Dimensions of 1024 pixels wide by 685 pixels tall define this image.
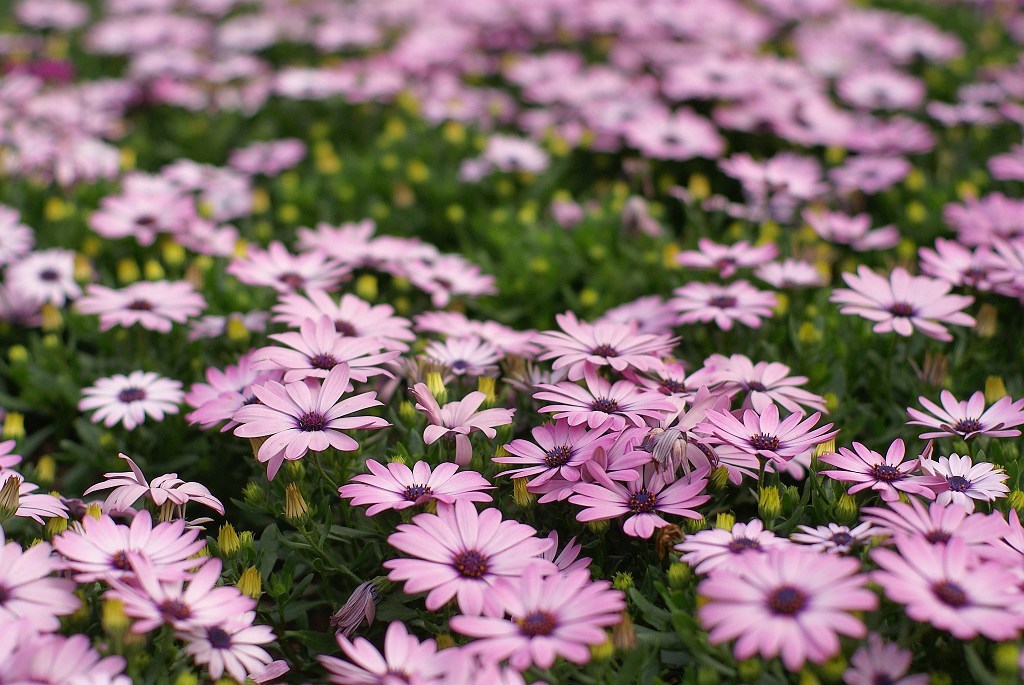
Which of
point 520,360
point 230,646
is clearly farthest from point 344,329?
Result: point 230,646

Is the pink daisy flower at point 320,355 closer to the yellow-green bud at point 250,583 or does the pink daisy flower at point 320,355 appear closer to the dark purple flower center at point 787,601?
the yellow-green bud at point 250,583

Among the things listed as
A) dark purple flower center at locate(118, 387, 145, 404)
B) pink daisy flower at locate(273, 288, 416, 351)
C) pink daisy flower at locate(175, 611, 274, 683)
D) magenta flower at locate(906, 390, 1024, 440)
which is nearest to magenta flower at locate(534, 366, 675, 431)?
pink daisy flower at locate(273, 288, 416, 351)

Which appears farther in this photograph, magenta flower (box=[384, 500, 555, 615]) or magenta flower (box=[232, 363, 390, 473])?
magenta flower (box=[232, 363, 390, 473])

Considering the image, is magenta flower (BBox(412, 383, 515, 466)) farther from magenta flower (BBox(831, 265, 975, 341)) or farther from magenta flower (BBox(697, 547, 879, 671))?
magenta flower (BBox(831, 265, 975, 341))

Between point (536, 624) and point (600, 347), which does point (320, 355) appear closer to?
point (600, 347)

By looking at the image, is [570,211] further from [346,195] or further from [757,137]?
[757,137]

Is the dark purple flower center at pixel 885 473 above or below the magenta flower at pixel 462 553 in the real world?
above

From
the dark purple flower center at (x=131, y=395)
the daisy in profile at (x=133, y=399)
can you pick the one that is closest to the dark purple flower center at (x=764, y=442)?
the daisy in profile at (x=133, y=399)
